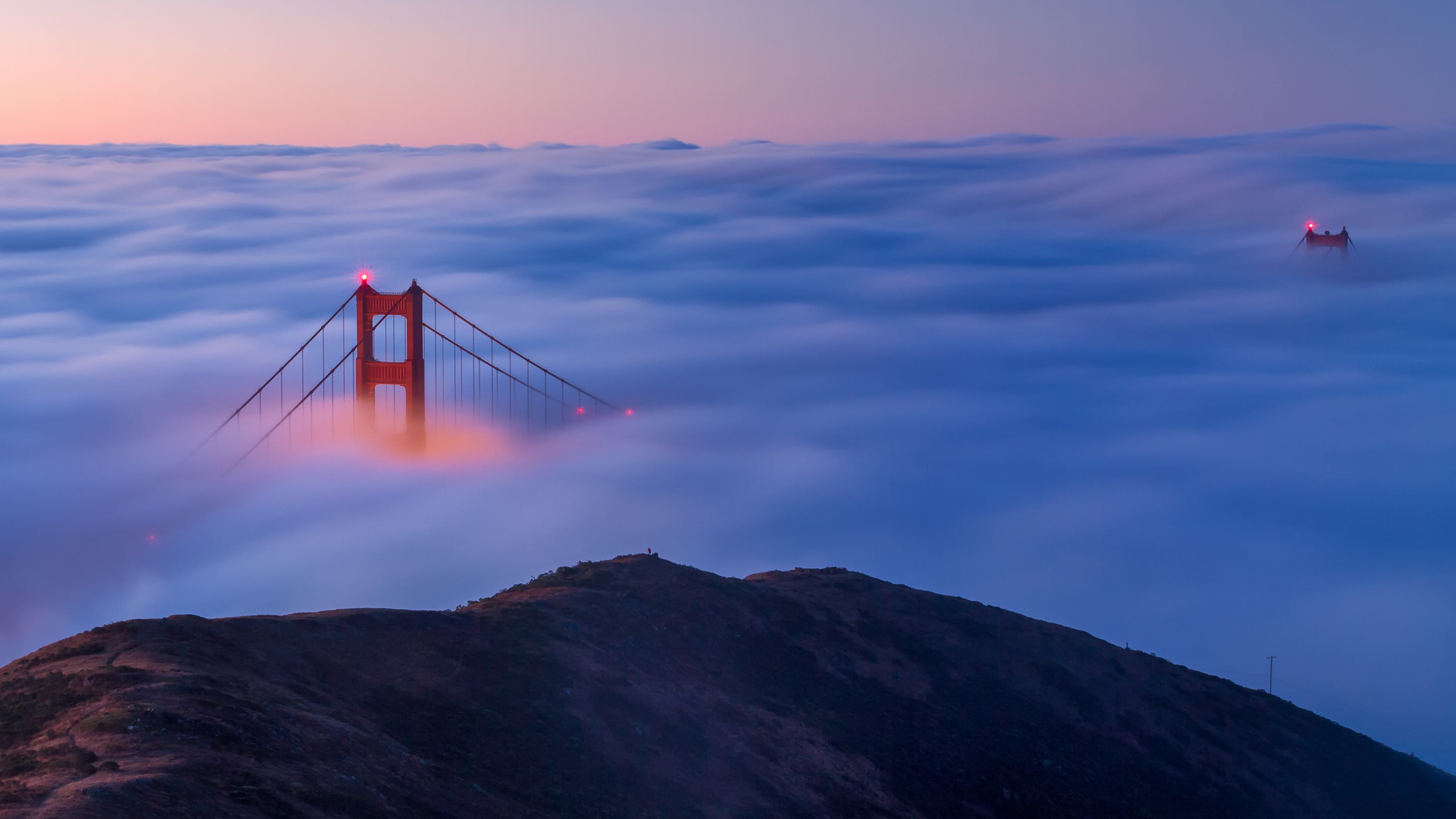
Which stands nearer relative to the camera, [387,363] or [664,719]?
[664,719]

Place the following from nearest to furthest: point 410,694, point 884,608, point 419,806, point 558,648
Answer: point 419,806
point 410,694
point 558,648
point 884,608

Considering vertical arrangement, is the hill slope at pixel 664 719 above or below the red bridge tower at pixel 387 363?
below

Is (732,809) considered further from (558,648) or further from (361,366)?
(361,366)

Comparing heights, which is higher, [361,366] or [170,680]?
[361,366]

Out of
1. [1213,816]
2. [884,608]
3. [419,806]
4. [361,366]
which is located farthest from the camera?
[361,366]

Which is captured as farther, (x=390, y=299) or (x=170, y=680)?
(x=390, y=299)

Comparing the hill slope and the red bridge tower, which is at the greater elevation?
the red bridge tower

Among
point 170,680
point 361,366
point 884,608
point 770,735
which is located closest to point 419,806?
point 170,680

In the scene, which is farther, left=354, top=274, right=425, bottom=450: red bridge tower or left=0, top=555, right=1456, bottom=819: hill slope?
left=354, top=274, right=425, bottom=450: red bridge tower
